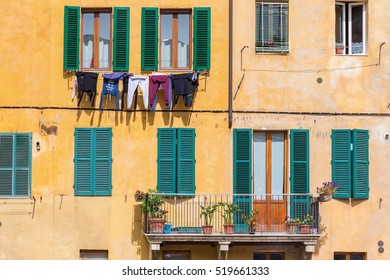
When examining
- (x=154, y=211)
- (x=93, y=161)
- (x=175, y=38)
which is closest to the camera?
(x=154, y=211)

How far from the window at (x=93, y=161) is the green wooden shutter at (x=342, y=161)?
605 cm

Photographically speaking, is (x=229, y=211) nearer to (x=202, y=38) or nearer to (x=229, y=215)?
(x=229, y=215)

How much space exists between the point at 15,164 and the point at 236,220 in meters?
6.10

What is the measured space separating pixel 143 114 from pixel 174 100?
3.01 ft

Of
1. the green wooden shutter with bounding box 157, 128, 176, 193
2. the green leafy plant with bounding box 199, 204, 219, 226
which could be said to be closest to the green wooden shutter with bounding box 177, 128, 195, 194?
the green wooden shutter with bounding box 157, 128, 176, 193

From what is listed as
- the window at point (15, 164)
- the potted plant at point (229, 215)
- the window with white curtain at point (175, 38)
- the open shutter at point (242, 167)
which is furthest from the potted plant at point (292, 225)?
the window at point (15, 164)

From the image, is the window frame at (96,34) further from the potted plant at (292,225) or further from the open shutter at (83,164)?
the potted plant at (292,225)

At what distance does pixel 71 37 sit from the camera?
3459cm

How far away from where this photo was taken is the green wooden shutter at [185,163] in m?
34.4

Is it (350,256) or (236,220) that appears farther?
(350,256)

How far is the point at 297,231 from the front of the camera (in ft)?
Answer: 111

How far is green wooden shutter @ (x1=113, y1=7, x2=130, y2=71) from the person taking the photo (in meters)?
34.5

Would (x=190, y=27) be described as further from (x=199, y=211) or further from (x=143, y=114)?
(x=199, y=211)

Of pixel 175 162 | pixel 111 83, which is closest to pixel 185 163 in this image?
pixel 175 162
